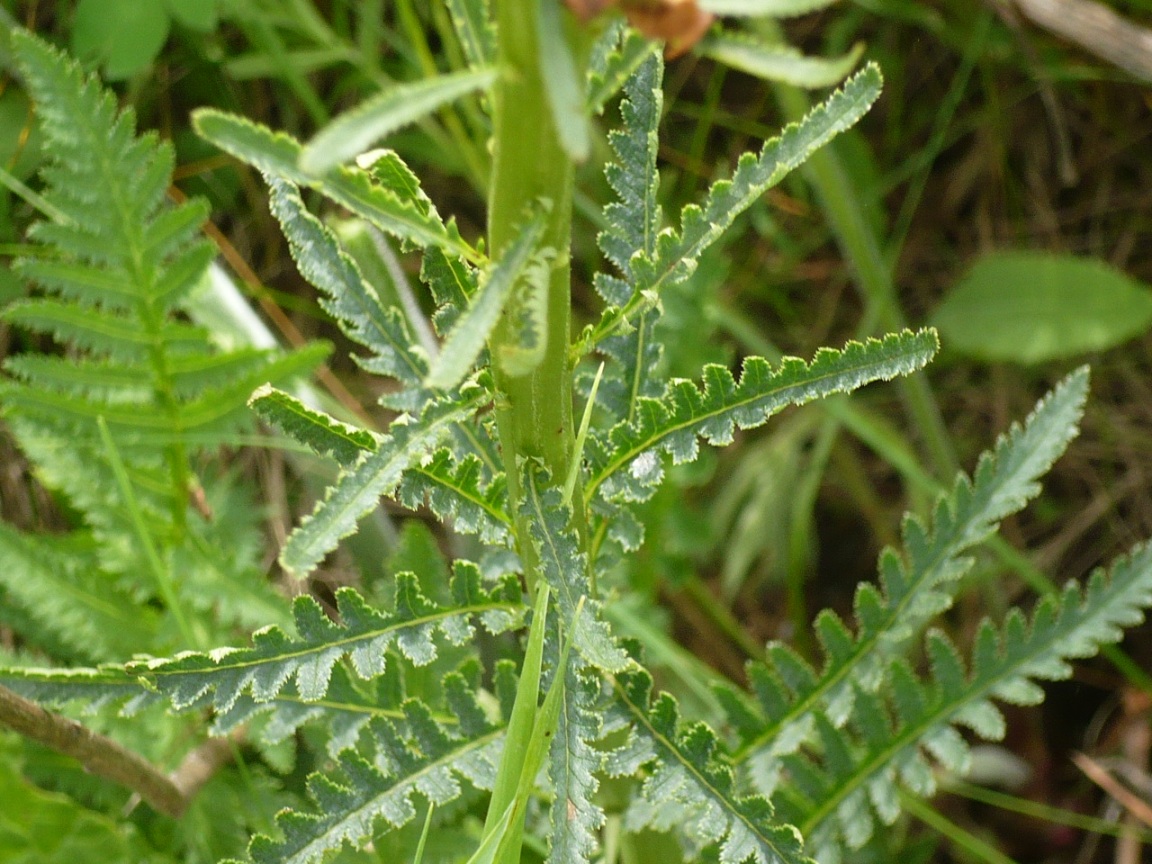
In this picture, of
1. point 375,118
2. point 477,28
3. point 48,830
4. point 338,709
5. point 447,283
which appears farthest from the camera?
point 48,830

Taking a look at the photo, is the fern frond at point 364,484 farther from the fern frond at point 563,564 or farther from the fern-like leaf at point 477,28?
the fern-like leaf at point 477,28

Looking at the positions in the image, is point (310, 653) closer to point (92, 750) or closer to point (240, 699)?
point (240, 699)

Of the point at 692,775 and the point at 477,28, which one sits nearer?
the point at 477,28

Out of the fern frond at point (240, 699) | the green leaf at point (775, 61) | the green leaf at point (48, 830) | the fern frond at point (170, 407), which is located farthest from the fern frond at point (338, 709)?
the green leaf at point (775, 61)

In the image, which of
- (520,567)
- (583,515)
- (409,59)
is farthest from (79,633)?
(409,59)

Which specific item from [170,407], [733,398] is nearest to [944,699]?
[733,398]
